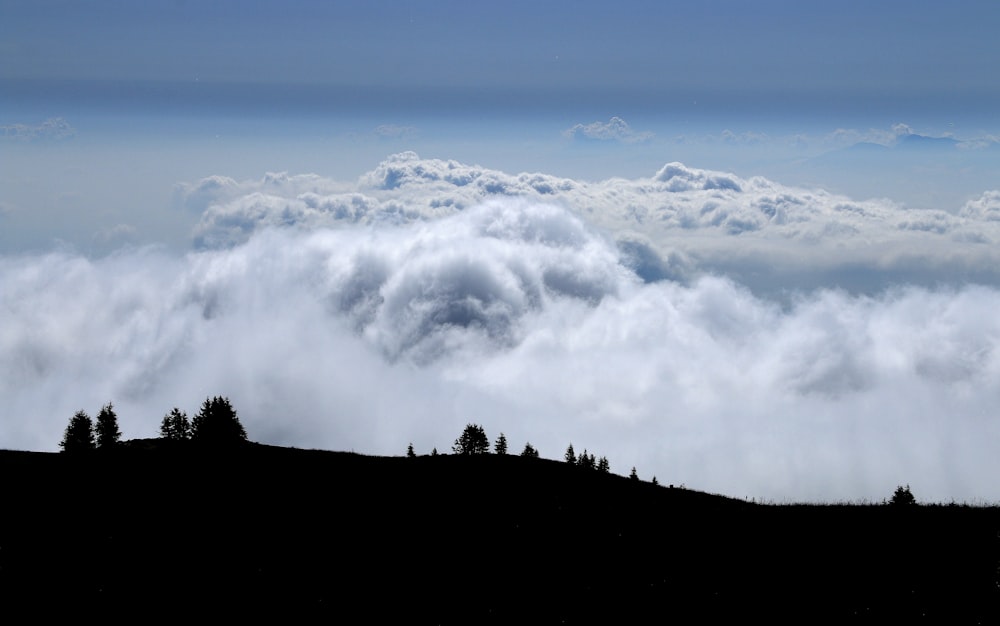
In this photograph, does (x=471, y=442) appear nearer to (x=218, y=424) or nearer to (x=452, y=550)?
(x=218, y=424)

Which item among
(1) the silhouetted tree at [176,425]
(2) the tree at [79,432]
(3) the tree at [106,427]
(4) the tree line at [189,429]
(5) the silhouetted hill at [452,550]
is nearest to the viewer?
(5) the silhouetted hill at [452,550]

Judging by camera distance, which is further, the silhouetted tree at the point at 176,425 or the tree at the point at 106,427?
the silhouetted tree at the point at 176,425

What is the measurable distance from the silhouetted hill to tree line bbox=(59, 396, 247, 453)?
313 inches

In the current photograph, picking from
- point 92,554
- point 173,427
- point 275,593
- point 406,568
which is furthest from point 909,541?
point 173,427

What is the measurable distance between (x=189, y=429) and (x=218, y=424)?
478 inches

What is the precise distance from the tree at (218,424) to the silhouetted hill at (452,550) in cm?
833

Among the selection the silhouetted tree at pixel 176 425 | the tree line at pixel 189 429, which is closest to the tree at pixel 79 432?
the tree line at pixel 189 429

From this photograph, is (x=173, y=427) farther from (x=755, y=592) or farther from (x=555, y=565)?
(x=755, y=592)

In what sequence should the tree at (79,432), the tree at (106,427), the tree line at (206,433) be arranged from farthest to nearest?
the tree at (106,427) < the tree at (79,432) < the tree line at (206,433)

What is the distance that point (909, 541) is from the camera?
1121 inches

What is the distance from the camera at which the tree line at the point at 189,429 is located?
47.6 m

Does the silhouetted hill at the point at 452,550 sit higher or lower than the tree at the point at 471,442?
lower

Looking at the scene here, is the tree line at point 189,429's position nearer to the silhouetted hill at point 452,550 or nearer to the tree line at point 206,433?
the tree line at point 206,433

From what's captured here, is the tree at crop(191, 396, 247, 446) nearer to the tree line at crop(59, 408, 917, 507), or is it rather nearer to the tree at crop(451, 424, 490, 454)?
the tree line at crop(59, 408, 917, 507)
